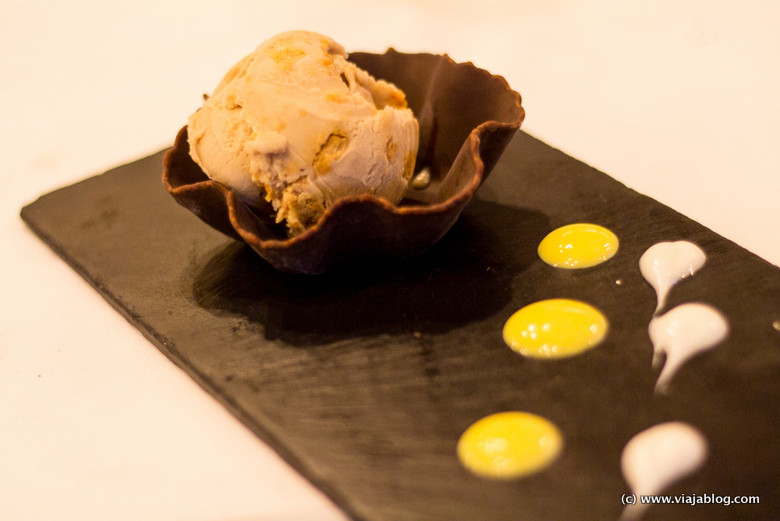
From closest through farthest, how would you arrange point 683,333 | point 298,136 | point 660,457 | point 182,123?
point 660,457 → point 683,333 → point 298,136 → point 182,123

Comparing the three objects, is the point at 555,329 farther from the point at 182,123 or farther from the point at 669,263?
the point at 182,123

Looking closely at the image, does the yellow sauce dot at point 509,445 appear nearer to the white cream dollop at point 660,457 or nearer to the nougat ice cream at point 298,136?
the white cream dollop at point 660,457

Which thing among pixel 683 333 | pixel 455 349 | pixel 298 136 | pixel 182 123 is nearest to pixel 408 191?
pixel 298 136

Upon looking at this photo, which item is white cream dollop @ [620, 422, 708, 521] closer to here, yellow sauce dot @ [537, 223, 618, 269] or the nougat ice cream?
yellow sauce dot @ [537, 223, 618, 269]

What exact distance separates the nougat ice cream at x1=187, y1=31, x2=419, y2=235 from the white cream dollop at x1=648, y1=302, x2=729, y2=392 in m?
0.58

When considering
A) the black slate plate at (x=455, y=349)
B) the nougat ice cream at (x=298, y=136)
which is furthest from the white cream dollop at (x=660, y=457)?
the nougat ice cream at (x=298, y=136)

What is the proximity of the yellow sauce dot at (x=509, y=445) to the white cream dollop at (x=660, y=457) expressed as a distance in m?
0.11

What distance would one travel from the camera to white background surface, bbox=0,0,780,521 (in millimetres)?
1323

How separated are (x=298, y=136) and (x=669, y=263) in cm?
74

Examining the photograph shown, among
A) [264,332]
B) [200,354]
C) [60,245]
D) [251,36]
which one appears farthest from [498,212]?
[251,36]

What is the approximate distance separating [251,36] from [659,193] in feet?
6.06

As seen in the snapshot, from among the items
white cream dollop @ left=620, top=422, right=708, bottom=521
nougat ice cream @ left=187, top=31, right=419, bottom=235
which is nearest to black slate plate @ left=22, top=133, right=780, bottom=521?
white cream dollop @ left=620, top=422, right=708, bottom=521

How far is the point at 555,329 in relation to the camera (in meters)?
1.40

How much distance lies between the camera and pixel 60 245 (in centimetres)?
183
